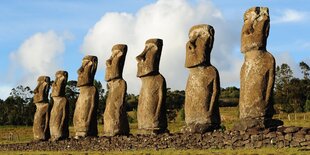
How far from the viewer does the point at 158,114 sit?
2047 cm

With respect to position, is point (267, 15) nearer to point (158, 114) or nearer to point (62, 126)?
point (158, 114)

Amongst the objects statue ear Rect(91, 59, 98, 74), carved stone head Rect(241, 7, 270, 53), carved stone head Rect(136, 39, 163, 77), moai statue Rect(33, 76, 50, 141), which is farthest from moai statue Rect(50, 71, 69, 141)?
carved stone head Rect(241, 7, 270, 53)

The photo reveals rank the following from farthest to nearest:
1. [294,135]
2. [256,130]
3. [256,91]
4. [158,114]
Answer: [158,114] → [256,91] → [256,130] → [294,135]

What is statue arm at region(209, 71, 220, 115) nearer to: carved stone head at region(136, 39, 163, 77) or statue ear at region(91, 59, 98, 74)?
carved stone head at region(136, 39, 163, 77)

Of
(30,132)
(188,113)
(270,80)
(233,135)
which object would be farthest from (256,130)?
(30,132)

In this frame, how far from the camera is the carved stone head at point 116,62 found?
23.0 m

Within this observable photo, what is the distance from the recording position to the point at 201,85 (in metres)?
18.8

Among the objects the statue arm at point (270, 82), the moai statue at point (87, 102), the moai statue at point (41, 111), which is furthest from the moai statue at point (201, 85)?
the moai statue at point (41, 111)

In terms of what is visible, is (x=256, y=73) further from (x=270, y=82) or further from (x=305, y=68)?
(x=305, y=68)

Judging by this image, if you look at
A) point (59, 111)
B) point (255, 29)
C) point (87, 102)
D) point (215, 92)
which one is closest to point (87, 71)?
point (87, 102)

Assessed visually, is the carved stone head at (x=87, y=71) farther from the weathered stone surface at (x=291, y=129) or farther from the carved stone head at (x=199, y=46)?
the weathered stone surface at (x=291, y=129)

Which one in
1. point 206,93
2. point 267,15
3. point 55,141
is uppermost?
point 267,15

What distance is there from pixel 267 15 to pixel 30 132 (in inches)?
1704

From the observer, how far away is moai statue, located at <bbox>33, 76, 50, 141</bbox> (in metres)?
27.1
